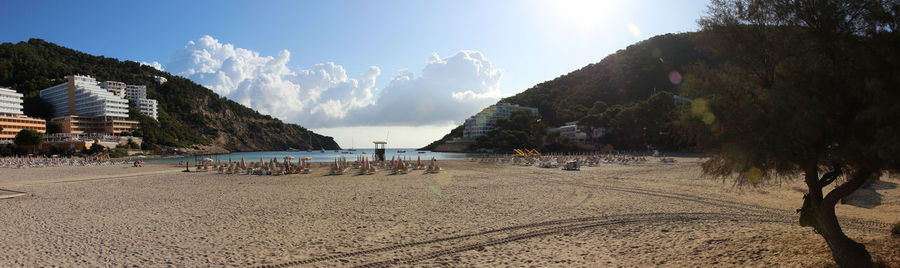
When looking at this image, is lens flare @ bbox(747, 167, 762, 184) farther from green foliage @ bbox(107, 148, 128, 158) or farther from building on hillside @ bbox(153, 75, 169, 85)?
building on hillside @ bbox(153, 75, 169, 85)

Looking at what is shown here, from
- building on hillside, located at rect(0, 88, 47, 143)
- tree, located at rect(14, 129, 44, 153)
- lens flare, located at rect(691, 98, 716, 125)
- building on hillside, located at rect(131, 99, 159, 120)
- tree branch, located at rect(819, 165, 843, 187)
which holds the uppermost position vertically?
building on hillside, located at rect(131, 99, 159, 120)

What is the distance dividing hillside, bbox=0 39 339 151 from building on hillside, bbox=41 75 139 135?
318 cm

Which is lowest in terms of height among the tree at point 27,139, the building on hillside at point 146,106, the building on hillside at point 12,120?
the tree at point 27,139

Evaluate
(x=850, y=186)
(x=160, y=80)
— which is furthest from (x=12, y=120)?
(x=850, y=186)

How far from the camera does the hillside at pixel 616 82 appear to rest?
98.8m

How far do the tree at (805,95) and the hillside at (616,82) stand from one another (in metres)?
88.3

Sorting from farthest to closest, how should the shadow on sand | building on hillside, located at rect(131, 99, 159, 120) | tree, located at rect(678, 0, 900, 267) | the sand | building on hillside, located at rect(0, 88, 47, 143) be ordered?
building on hillside, located at rect(131, 99, 159, 120) → building on hillside, located at rect(0, 88, 47, 143) → the shadow on sand → the sand → tree, located at rect(678, 0, 900, 267)

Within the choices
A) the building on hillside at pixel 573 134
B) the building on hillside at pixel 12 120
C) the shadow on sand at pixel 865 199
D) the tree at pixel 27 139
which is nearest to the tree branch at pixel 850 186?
the shadow on sand at pixel 865 199

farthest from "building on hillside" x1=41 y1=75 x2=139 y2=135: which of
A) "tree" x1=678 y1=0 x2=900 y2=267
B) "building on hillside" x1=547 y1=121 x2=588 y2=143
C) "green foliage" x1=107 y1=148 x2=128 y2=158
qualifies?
"tree" x1=678 y1=0 x2=900 y2=267

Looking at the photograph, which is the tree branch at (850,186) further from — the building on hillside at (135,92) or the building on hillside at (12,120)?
the building on hillside at (135,92)

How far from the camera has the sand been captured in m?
5.89

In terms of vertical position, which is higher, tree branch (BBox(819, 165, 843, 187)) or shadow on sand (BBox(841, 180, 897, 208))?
tree branch (BBox(819, 165, 843, 187))

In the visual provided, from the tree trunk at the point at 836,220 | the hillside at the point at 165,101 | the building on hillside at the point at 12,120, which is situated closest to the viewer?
the tree trunk at the point at 836,220

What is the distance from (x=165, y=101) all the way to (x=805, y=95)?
454ft
